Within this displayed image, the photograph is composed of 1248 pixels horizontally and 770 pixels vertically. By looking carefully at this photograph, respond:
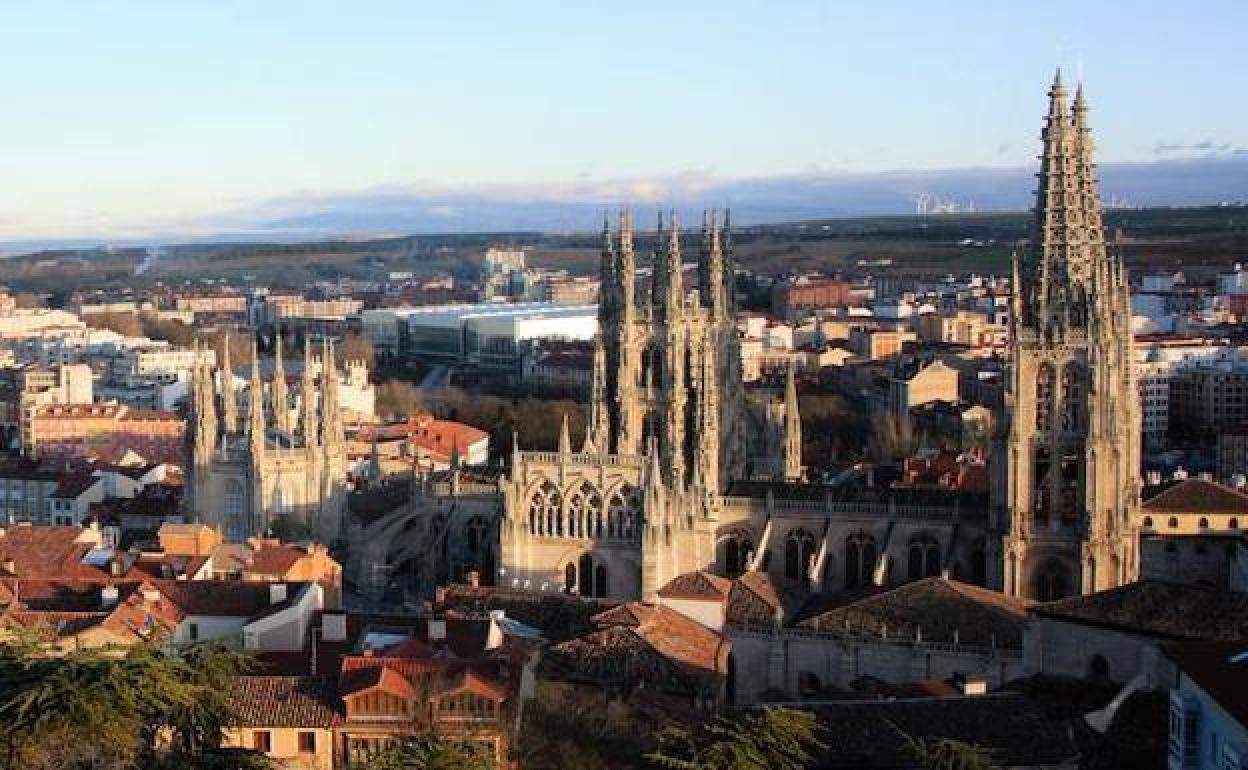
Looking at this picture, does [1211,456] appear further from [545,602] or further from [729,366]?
[545,602]

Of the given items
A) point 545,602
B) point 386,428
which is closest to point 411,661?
point 545,602

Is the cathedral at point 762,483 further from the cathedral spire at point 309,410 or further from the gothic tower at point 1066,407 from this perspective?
the cathedral spire at point 309,410

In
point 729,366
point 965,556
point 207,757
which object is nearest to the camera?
point 207,757

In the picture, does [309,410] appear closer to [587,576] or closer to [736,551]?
[587,576]

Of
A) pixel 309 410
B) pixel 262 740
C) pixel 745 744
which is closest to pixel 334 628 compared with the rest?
pixel 262 740

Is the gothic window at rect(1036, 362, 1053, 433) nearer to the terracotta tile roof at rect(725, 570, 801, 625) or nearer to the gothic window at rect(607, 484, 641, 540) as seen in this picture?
the terracotta tile roof at rect(725, 570, 801, 625)
